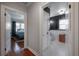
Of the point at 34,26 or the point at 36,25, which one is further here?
the point at 34,26

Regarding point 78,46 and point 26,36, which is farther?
point 26,36

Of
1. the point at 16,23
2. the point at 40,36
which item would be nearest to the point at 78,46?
the point at 40,36

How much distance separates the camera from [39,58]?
507mm

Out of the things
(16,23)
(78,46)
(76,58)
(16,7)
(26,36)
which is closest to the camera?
(76,58)

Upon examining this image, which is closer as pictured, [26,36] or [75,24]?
[75,24]

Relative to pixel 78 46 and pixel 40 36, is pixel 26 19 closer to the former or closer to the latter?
pixel 40 36

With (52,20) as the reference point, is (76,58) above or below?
below

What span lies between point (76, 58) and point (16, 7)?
3385 mm

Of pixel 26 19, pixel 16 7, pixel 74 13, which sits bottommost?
pixel 74 13

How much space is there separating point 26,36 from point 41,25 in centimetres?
163

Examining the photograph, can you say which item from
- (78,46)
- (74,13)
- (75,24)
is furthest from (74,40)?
(74,13)

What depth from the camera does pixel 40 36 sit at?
247cm

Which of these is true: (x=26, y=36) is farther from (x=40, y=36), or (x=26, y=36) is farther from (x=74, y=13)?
(x=74, y=13)

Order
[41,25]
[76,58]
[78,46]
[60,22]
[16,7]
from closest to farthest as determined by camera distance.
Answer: [76,58] < [78,46] < [41,25] < [16,7] < [60,22]
